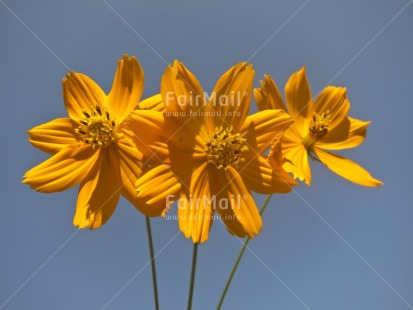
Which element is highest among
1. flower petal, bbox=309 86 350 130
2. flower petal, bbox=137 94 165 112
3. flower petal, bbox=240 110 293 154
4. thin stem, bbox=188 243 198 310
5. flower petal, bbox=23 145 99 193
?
flower petal, bbox=309 86 350 130

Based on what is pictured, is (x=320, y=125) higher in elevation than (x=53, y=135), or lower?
higher

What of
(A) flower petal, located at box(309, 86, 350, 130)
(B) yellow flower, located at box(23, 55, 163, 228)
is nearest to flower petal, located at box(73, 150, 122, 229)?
(B) yellow flower, located at box(23, 55, 163, 228)

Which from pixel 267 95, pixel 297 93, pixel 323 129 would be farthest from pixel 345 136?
pixel 267 95

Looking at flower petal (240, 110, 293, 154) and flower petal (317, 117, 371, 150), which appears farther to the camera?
flower petal (317, 117, 371, 150)

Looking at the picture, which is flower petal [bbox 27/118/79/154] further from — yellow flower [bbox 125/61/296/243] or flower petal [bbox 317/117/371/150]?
flower petal [bbox 317/117/371/150]

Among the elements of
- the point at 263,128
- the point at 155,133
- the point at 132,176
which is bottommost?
the point at 132,176

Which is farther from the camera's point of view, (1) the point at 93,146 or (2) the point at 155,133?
(1) the point at 93,146

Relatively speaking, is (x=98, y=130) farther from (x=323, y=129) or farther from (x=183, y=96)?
(x=323, y=129)

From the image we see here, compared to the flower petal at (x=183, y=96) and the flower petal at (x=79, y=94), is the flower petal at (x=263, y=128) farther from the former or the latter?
the flower petal at (x=79, y=94)
